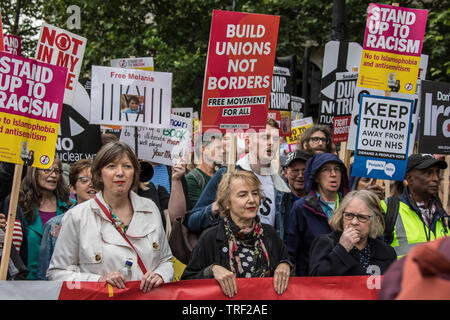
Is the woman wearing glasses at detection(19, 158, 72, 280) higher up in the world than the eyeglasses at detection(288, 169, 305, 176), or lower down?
lower down

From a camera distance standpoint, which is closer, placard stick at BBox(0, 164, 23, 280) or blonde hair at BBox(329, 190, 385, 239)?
placard stick at BBox(0, 164, 23, 280)

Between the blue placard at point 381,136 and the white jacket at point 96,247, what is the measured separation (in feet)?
8.64

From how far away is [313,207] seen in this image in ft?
17.0

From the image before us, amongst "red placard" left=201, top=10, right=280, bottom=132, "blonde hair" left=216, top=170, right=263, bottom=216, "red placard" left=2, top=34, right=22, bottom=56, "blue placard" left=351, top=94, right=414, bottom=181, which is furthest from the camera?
"red placard" left=2, top=34, right=22, bottom=56

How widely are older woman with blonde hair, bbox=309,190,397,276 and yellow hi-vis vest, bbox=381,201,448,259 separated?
0.56 meters

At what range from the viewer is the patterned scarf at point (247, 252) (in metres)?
4.30

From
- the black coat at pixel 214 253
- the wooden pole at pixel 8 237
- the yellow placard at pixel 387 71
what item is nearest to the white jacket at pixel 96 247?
the black coat at pixel 214 253

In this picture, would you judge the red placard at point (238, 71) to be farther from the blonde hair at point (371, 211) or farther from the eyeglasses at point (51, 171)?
the blonde hair at point (371, 211)

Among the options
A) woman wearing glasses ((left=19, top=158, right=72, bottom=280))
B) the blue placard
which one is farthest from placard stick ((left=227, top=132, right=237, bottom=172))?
woman wearing glasses ((left=19, top=158, right=72, bottom=280))

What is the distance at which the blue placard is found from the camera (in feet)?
20.7

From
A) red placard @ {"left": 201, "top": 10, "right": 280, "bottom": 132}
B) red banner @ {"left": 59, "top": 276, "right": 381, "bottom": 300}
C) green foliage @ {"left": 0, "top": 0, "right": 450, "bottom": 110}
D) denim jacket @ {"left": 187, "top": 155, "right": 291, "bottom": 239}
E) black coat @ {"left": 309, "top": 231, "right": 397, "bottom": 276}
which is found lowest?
red banner @ {"left": 59, "top": 276, "right": 381, "bottom": 300}

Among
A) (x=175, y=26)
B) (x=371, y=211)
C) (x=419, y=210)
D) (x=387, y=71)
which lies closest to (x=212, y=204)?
(x=371, y=211)

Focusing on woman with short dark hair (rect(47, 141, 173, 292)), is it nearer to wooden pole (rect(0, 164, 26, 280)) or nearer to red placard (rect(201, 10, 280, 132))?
wooden pole (rect(0, 164, 26, 280))

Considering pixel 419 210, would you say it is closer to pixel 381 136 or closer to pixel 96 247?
pixel 381 136
